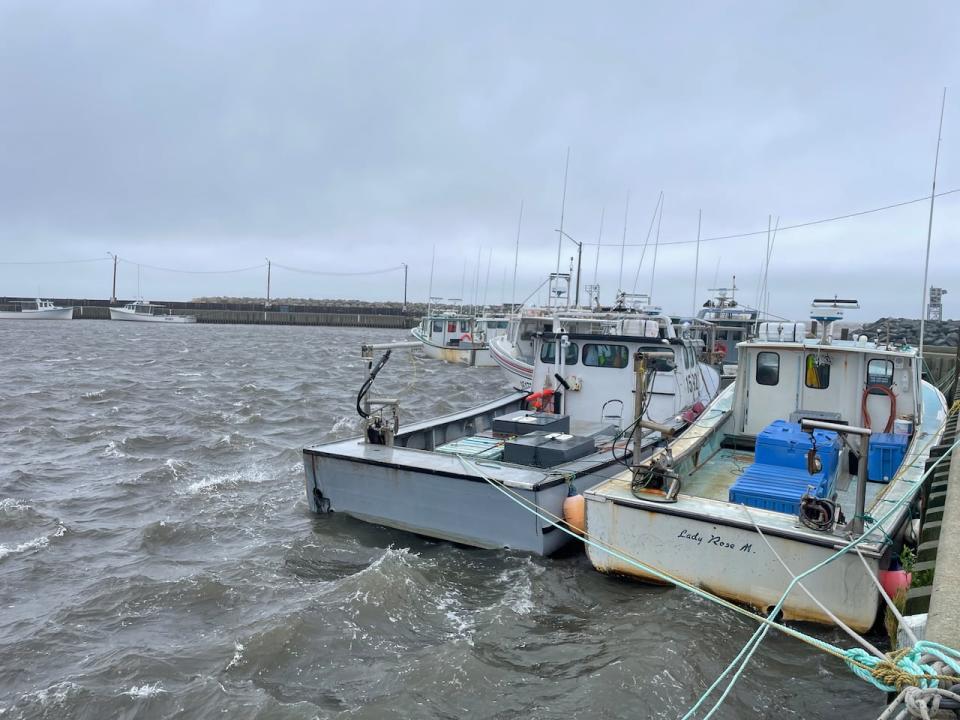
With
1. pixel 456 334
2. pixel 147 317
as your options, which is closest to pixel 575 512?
pixel 456 334

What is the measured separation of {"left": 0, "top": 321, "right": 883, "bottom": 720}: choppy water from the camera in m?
4.88

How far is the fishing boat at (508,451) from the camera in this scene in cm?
730

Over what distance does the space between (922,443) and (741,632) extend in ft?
12.8

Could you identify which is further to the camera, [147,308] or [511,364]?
[147,308]

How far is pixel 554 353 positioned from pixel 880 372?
5.17 meters

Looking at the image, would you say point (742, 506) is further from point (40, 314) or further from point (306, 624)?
point (40, 314)

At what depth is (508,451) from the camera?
8195 millimetres

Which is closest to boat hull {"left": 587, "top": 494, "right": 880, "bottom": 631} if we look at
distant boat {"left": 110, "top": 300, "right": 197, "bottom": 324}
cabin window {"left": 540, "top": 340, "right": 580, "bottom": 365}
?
A: cabin window {"left": 540, "top": 340, "right": 580, "bottom": 365}

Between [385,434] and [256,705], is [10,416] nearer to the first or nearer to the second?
[385,434]

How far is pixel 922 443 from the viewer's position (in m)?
7.85

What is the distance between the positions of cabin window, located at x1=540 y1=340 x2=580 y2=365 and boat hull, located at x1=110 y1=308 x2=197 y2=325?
87474 millimetres

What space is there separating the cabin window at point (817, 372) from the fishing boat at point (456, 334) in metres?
28.4

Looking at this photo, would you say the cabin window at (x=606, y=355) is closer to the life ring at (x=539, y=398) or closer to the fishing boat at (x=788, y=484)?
the life ring at (x=539, y=398)

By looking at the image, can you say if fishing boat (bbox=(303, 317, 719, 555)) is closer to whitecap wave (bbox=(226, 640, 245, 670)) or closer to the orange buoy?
the orange buoy
